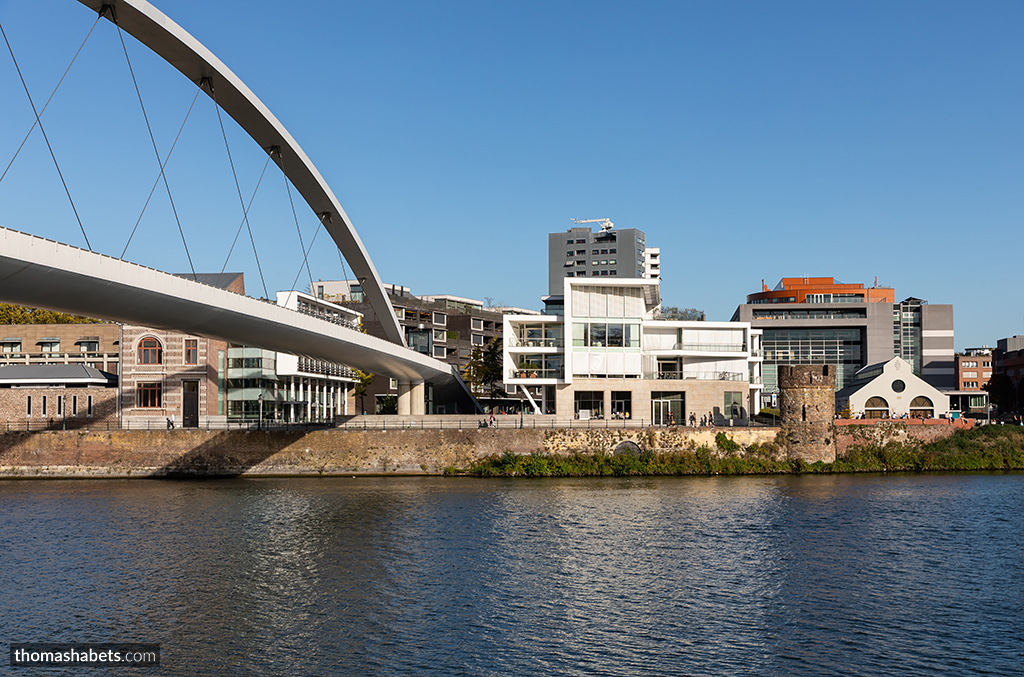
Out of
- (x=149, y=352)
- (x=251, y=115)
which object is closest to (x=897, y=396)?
(x=251, y=115)

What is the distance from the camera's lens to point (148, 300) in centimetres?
2916

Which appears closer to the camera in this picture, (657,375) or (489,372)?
(657,375)

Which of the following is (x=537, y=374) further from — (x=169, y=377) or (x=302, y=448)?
(x=169, y=377)

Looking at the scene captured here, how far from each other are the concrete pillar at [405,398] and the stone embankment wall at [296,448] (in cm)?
1147

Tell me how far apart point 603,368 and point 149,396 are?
28789 mm

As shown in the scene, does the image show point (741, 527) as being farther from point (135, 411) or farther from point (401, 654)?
point (135, 411)

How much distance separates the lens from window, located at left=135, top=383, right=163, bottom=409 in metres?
57.9

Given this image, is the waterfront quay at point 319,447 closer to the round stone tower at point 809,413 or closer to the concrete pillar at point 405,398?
the round stone tower at point 809,413

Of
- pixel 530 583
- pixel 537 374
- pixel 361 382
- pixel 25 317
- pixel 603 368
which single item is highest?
pixel 25 317

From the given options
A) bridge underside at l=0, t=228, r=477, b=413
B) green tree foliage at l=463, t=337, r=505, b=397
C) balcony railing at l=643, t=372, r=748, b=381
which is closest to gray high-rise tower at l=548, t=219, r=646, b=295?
green tree foliage at l=463, t=337, r=505, b=397

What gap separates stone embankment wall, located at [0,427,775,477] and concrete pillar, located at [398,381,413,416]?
37.6ft

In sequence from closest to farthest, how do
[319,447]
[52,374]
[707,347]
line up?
1. [319,447]
2. [52,374]
3. [707,347]

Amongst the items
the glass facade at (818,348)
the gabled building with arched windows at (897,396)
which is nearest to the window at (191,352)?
the gabled building with arched windows at (897,396)

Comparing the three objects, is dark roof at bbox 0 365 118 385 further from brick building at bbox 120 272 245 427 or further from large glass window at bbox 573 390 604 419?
large glass window at bbox 573 390 604 419
